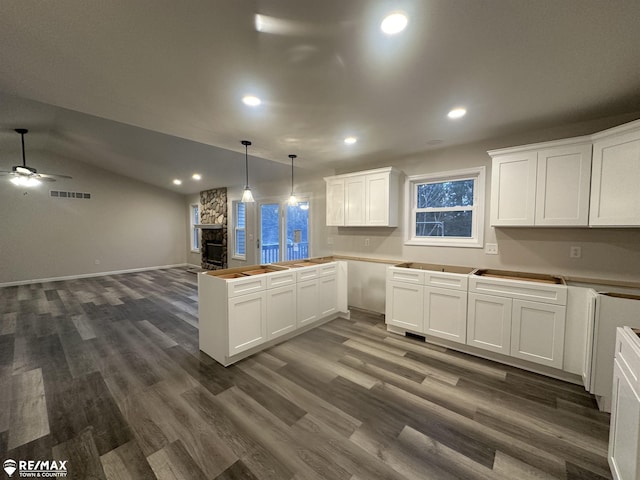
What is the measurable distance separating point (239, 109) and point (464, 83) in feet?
6.44

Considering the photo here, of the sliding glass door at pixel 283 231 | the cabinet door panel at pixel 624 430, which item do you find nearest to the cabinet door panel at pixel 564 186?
the cabinet door panel at pixel 624 430

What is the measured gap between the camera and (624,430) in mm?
1307

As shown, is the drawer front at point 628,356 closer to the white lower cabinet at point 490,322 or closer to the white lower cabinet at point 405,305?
the white lower cabinet at point 490,322

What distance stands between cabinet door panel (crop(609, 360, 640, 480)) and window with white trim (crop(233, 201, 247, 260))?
696cm

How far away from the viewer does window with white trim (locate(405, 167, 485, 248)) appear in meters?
3.37

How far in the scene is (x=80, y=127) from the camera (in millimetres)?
4508

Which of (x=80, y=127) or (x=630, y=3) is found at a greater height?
(x=80, y=127)

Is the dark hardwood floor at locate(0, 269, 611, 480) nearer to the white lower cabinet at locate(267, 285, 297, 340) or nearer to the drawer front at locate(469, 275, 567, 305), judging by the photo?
the white lower cabinet at locate(267, 285, 297, 340)

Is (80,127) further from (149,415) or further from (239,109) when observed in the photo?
(149,415)

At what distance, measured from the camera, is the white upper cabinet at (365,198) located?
3.82 m

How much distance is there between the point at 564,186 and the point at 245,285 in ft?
11.3

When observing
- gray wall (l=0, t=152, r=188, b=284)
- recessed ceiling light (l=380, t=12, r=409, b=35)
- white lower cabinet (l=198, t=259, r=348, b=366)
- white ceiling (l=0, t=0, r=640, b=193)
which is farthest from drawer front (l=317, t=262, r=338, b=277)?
gray wall (l=0, t=152, r=188, b=284)

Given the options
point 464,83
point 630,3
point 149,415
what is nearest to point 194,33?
point 464,83

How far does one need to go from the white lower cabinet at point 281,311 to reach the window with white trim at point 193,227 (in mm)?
6822
